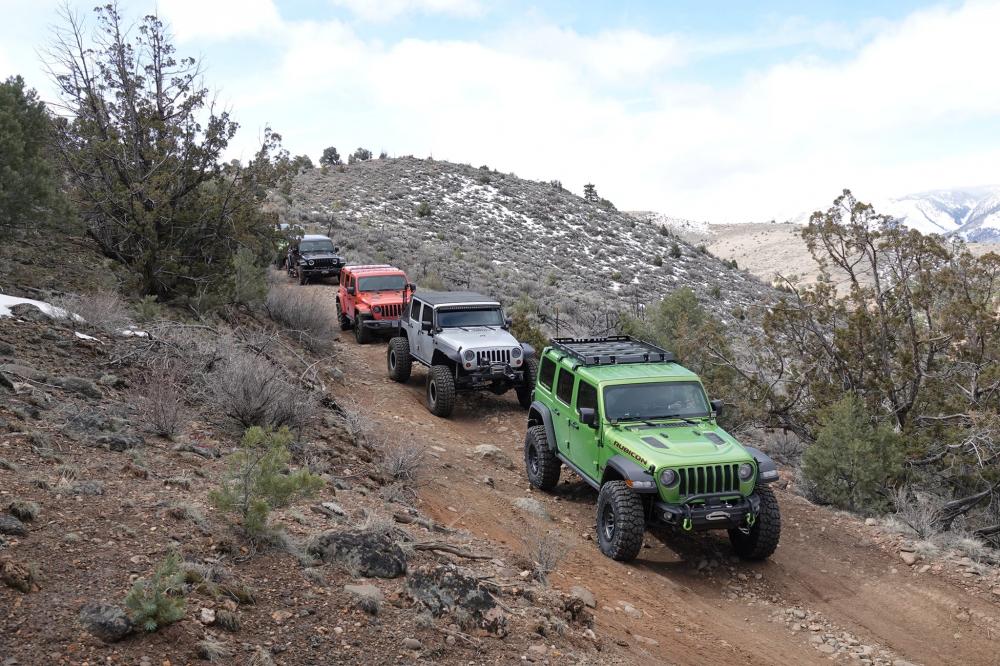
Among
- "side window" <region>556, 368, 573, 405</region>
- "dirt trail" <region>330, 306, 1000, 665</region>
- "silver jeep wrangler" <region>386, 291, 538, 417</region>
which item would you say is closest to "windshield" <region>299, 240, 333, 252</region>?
"silver jeep wrangler" <region>386, 291, 538, 417</region>

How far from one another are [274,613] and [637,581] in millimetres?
3827

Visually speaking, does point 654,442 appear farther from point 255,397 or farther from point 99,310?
point 99,310

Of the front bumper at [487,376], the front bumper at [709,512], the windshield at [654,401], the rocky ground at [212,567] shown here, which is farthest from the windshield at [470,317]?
the front bumper at [709,512]

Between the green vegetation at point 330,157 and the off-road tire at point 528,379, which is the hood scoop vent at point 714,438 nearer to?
the off-road tire at point 528,379

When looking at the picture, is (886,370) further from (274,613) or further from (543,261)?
(543,261)

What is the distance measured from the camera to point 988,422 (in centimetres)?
988

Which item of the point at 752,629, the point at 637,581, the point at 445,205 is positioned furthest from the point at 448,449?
the point at 445,205

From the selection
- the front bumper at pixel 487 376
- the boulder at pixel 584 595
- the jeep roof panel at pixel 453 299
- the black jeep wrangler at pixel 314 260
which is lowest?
the boulder at pixel 584 595

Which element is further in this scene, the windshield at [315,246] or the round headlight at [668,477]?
the windshield at [315,246]

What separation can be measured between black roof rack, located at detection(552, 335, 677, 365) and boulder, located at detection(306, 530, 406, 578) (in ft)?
13.5

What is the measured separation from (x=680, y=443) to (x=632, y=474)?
2.24 ft

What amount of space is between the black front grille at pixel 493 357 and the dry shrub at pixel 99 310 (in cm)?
531

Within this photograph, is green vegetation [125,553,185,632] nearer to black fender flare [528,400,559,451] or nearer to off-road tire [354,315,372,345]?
black fender flare [528,400,559,451]

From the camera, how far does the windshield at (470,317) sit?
13797 millimetres
